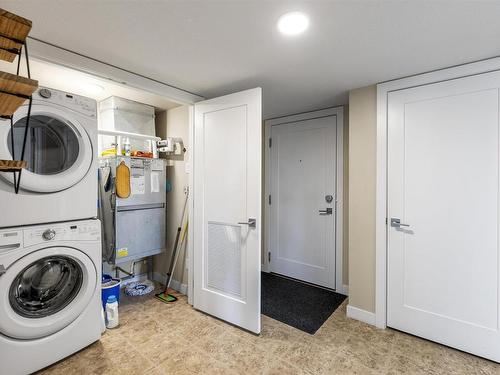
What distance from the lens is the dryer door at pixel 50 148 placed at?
1604 mm

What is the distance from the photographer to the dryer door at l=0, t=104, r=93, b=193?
1.60 m

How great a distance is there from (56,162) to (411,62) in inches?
106

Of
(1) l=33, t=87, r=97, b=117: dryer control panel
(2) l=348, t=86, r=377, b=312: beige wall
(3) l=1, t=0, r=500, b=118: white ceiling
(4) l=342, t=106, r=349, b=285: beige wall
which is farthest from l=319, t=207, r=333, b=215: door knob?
(1) l=33, t=87, r=97, b=117: dryer control panel

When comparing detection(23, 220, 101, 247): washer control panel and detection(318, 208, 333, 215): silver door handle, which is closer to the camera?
detection(23, 220, 101, 247): washer control panel

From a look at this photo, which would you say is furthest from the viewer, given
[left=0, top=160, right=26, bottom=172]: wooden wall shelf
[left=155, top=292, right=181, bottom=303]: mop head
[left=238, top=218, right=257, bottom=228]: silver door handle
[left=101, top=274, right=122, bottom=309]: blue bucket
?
[left=155, top=292, right=181, bottom=303]: mop head

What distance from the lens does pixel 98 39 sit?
1593 millimetres

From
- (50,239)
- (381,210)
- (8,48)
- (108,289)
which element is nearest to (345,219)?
(381,210)

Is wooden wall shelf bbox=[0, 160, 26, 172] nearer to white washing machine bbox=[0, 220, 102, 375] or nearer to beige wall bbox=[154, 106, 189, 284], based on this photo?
white washing machine bbox=[0, 220, 102, 375]

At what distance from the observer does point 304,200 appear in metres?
3.24

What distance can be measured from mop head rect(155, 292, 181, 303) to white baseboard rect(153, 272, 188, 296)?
5.5 inches

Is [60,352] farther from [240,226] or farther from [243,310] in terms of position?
[240,226]

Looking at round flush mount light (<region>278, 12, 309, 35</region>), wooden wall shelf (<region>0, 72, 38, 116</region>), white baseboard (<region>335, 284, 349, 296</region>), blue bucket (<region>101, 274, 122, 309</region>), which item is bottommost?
white baseboard (<region>335, 284, 349, 296</region>)

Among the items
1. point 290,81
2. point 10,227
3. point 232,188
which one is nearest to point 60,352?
point 10,227

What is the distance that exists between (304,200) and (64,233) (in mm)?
2496
